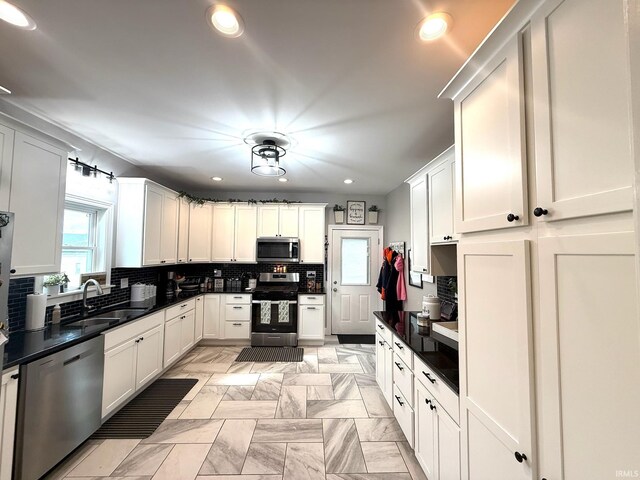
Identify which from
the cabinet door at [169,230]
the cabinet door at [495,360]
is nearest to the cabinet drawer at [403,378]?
the cabinet door at [495,360]

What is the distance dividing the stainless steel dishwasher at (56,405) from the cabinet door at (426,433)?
8.26ft

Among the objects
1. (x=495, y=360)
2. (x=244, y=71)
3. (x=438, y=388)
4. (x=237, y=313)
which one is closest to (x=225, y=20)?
(x=244, y=71)

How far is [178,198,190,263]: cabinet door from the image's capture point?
415 cm

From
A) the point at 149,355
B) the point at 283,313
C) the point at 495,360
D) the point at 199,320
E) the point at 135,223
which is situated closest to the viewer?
the point at 495,360

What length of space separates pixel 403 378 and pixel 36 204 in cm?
308

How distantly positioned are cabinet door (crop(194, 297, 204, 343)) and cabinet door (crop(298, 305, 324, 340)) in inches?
62.8

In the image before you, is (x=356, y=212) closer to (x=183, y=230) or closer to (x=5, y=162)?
(x=183, y=230)

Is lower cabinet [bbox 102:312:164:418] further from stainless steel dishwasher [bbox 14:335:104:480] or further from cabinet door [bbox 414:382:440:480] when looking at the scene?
cabinet door [bbox 414:382:440:480]

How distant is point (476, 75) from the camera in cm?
115

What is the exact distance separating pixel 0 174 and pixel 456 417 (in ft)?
10.1

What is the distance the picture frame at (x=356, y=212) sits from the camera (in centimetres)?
505

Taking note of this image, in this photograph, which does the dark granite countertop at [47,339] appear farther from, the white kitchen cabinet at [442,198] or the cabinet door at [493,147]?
the white kitchen cabinet at [442,198]

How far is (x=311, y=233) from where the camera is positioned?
467cm

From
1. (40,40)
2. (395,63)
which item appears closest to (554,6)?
(395,63)
